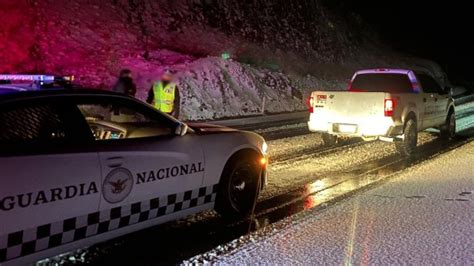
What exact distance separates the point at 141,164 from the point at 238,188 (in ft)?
5.47

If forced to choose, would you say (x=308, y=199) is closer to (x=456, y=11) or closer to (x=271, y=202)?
(x=271, y=202)

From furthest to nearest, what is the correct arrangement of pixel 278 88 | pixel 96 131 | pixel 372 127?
1. pixel 278 88
2. pixel 372 127
3. pixel 96 131

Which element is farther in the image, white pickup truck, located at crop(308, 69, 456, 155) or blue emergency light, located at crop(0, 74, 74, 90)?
white pickup truck, located at crop(308, 69, 456, 155)

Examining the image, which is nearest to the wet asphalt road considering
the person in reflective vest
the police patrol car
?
the police patrol car

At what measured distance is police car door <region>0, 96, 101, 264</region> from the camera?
3.76m

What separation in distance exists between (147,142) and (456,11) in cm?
6510

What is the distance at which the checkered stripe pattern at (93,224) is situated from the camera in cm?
385

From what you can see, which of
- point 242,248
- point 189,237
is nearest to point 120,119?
point 189,237

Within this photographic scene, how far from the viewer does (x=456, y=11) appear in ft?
208

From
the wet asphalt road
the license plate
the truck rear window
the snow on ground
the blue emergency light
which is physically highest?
the blue emergency light

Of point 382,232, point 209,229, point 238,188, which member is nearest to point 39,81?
point 209,229

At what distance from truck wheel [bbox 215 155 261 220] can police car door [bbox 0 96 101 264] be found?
178 cm

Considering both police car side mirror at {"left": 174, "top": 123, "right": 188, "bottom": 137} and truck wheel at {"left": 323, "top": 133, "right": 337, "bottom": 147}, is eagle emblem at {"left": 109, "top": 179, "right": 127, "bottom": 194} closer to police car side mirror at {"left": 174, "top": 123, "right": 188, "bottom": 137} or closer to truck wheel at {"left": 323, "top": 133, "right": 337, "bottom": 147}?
police car side mirror at {"left": 174, "top": 123, "right": 188, "bottom": 137}

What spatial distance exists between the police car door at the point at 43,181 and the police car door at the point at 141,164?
0.18 metres
